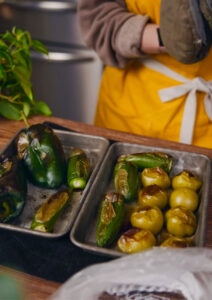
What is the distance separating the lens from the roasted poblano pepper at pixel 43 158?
30.1 inches

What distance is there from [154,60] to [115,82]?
16cm

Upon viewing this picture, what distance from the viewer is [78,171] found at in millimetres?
755

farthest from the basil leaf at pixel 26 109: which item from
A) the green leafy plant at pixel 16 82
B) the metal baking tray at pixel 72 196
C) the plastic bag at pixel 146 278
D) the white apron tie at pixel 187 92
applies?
the plastic bag at pixel 146 278

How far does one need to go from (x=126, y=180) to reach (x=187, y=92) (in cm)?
44

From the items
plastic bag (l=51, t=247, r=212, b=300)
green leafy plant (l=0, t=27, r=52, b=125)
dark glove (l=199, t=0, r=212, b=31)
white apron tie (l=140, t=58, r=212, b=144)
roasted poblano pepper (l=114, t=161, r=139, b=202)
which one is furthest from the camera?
white apron tie (l=140, t=58, r=212, b=144)

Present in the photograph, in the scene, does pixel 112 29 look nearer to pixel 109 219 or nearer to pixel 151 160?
pixel 151 160

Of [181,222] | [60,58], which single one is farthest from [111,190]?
[60,58]

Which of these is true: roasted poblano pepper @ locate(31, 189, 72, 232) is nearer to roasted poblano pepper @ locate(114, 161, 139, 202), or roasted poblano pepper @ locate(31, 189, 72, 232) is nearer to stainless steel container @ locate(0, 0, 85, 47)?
roasted poblano pepper @ locate(114, 161, 139, 202)

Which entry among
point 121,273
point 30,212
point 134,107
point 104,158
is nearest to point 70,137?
point 104,158

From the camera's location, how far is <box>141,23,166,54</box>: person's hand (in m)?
1.00

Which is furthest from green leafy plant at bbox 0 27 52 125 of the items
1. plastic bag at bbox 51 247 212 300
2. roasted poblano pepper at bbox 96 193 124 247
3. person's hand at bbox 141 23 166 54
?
plastic bag at bbox 51 247 212 300

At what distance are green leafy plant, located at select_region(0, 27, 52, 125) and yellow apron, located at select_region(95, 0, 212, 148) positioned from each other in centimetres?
27

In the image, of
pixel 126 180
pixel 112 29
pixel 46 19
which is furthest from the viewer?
pixel 46 19

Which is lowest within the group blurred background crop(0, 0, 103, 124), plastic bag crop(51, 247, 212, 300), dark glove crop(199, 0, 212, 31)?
blurred background crop(0, 0, 103, 124)
